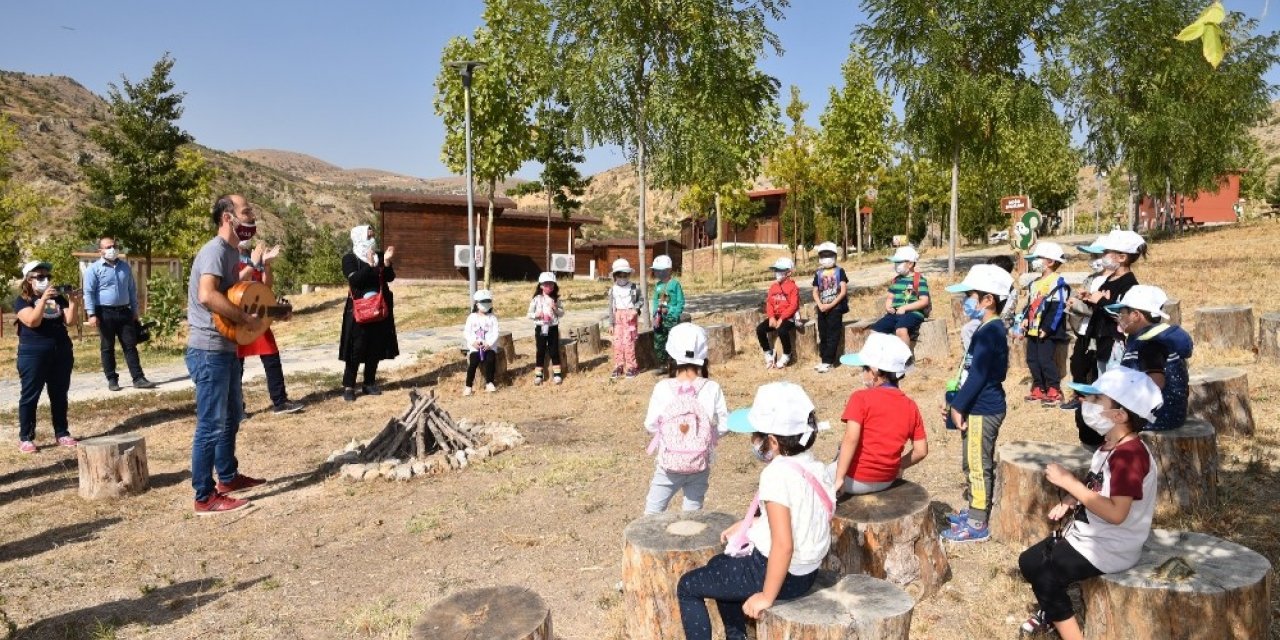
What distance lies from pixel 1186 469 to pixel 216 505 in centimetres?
750

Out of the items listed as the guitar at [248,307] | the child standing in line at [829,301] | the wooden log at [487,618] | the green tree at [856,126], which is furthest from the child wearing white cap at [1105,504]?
the green tree at [856,126]

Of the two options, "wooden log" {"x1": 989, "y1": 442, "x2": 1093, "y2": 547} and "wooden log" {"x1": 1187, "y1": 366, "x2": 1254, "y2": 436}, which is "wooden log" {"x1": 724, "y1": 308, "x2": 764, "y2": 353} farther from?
"wooden log" {"x1": 989, "y1": 442, "x2": 1093, "y2": 547}

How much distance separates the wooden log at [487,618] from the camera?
3.28 metres

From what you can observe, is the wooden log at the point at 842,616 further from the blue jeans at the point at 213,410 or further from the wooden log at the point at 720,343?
the wooden log at the point at 720,343

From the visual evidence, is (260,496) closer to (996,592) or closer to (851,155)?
(996,592)

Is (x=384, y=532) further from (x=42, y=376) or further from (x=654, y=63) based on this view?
(x=654, y=63)

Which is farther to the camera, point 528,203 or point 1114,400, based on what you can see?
point 528,203

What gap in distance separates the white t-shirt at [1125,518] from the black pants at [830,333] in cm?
779

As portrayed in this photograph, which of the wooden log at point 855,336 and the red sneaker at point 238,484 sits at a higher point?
the wooden log at point 855,336

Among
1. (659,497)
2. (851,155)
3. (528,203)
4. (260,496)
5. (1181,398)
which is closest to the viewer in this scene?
(659,497)

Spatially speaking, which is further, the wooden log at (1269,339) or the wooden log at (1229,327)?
the wooden log at (1229,327)

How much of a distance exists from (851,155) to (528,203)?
76.2 m

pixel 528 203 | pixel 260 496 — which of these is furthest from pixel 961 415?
pixel 528 203

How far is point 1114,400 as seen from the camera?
3600mm
